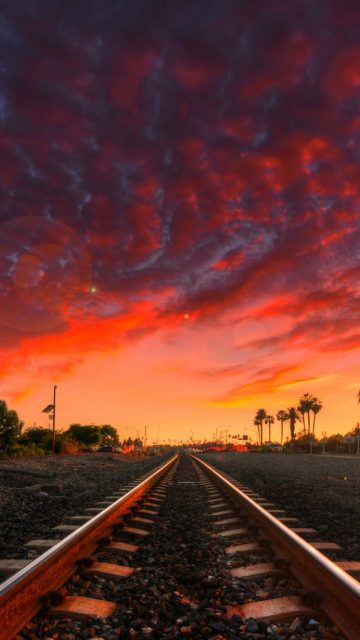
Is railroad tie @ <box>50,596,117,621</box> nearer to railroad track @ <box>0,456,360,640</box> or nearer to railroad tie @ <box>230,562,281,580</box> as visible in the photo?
railroad track @ <box>0,456,360,640</box>

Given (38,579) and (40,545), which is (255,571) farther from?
(40,545)

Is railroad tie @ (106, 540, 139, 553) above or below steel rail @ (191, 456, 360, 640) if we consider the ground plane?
below

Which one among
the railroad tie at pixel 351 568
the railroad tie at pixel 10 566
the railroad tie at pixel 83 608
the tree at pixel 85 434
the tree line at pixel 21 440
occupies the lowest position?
the tree at pixel 85 434

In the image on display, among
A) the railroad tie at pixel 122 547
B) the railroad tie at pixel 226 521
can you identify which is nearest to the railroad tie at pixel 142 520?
the railroad tie at pixel 226 521

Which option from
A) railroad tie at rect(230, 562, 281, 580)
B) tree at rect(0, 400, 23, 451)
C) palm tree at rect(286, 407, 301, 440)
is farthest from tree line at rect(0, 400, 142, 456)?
palm tree at rect(286, 407, 301, 440)

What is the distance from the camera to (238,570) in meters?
4.45

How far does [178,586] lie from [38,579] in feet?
4.19

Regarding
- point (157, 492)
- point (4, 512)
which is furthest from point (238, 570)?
point (157, 492)

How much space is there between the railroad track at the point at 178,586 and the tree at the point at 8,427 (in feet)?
113

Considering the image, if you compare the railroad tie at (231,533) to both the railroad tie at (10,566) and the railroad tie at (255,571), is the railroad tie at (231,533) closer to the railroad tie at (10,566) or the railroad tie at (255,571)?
the railroad tie at (255,571)

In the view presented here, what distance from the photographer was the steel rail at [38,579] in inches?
113

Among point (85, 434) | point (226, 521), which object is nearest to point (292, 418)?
point (85, 434)

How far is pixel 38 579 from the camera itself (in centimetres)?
341

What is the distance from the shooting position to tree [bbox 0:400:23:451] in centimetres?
3784
